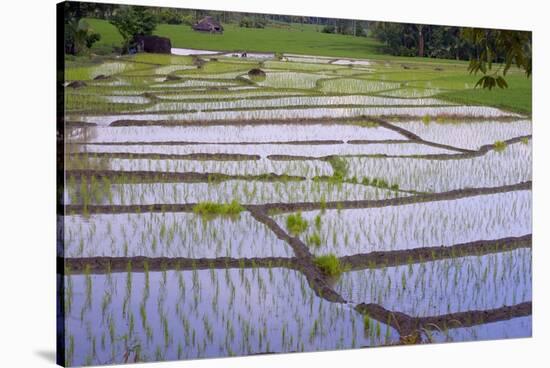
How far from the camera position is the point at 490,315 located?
27.4 feet

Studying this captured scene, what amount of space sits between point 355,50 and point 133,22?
1705mm

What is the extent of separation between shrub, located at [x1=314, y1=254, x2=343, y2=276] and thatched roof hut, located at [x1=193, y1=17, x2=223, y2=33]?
1745 millimetres

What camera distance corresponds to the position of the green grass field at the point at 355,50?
25.0 feet

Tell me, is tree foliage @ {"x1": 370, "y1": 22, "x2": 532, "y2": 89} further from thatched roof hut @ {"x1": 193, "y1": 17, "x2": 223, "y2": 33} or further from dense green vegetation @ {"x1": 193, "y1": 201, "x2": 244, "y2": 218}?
dense green vegetation @ {"x1": 193, "y1": 201, "x2": 244, "y2": 218}

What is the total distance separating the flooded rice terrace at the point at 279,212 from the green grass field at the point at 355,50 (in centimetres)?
7

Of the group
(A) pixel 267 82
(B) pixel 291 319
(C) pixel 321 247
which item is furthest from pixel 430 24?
(B) pixel 291 319

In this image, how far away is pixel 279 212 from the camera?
779cm

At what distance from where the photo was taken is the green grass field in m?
7.61

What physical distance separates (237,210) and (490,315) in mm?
2161

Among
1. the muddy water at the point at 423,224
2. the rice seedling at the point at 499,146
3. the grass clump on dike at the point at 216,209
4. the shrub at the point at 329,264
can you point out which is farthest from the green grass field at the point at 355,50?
the shrub at the point at 329,264

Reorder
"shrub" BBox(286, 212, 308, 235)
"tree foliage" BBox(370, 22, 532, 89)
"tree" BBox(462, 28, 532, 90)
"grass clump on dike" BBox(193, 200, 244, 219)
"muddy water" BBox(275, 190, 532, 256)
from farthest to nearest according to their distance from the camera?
"tree" BBox(462, 28, 532, 90)
"tree foliage" BBox(370, 22, 532, 89)
"muddy water" BBox(275, 190, 532, 256)
"shrub" BBox(286, 212, 308, 235)
"grass clump on dike" BBox(193, 200, 244, 219)

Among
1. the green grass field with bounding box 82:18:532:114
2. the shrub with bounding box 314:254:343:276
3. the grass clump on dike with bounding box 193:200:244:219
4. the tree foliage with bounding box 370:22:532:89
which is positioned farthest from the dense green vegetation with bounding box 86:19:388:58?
the shrub with bounding box 314:254:343:276

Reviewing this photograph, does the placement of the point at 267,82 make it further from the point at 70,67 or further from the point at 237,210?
the point at 70,67

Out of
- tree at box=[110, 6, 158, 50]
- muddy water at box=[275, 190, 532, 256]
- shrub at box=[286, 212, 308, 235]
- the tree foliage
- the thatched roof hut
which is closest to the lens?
tree at box=[110, 6, 158, 50]
